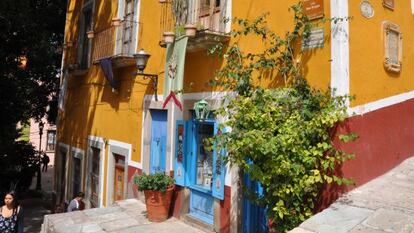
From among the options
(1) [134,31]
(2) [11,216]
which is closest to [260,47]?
(1) [134,31]

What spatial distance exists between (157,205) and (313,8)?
4389mm

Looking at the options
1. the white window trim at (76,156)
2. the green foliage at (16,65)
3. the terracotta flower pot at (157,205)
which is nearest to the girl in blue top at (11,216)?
the terracotta flower pot at (157,205)

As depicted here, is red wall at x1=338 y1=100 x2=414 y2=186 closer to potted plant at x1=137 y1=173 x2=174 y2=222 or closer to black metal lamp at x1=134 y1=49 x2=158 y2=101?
potted plant at x1=137 y1=173 x2=174 y2=222

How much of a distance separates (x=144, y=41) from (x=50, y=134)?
100ft

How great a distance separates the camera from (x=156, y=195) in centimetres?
757

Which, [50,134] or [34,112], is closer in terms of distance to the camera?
[34,112]

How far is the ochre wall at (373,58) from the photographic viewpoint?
537 centimetres

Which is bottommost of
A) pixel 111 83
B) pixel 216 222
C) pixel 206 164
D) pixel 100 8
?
pixel 216 222

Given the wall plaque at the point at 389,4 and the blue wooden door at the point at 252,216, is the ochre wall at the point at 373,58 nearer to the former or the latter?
the wall plaque at the point at 389,4

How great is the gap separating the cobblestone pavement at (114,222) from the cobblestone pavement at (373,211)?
118 inches

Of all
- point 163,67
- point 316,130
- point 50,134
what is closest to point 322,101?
point 316,130

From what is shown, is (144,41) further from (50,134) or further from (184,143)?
(50,134)

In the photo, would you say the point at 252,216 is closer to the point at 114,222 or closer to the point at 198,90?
the point at 198,90

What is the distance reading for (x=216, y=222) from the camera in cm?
675
